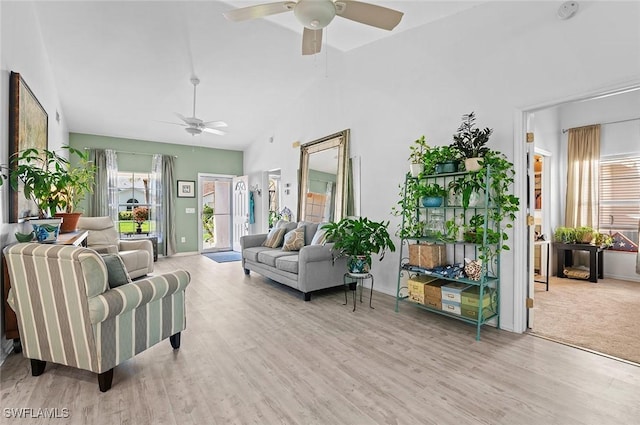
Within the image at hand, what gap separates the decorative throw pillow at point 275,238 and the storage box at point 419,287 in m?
2.29

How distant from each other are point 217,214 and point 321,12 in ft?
22.3

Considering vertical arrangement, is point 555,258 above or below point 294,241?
below

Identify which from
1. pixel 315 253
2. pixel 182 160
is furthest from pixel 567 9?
pixel 182 160

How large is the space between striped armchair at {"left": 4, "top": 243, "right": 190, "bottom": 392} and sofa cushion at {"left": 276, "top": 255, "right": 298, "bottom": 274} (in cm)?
192

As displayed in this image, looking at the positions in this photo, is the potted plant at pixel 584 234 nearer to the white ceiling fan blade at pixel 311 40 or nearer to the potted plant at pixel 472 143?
the potted plant at pixel 472 143

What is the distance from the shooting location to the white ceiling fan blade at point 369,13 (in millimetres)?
2289

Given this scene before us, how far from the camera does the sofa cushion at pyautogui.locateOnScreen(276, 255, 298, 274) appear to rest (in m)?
3.92

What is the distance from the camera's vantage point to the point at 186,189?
24.3 feet

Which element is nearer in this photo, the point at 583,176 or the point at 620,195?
the point at 620,195

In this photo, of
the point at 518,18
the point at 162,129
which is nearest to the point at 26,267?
the point at 518,18

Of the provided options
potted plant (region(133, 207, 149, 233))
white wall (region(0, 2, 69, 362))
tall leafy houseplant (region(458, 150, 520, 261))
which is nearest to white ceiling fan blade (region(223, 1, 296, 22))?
white wall (region(0, 2, 69, 362))

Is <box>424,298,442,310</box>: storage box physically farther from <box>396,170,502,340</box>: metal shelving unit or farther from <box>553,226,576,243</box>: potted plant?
<box>553,226,576,243</box>: potted plant

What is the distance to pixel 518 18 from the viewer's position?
9.23ft

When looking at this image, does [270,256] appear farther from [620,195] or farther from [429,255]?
[620,195]
